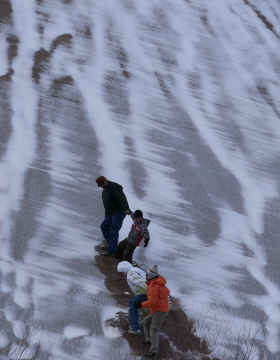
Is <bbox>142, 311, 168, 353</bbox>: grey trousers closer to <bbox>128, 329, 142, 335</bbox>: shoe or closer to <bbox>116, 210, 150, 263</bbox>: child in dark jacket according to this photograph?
<bbox>128, 329, 142, 335</bbox>: shoe

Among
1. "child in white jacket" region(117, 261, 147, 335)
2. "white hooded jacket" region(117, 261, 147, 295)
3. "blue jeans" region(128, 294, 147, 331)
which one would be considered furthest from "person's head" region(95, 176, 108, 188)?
"blue jeans" region(128, 294, 147, 331)

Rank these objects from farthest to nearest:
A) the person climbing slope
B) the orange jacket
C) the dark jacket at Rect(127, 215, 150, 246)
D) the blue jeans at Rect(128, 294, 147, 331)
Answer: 1. the person climbing slope
2. the dark jacket at Rect(127, 215, 150, 246)
3. the blue jeans at Rect(128, 294, 147, 331)
4. the orange jacket

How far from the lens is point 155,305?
6223 mm

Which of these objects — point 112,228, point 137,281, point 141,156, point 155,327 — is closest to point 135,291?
point 137,281

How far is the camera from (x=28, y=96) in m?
13.5

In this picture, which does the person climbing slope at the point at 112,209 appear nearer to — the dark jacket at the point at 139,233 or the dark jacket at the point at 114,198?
the dark jacket at the point at 114,198

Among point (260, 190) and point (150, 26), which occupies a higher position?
point (150, 26)

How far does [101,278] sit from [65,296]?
2.35 feet

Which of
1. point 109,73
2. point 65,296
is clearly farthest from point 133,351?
point 109,73

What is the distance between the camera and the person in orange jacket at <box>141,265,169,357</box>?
6.23m

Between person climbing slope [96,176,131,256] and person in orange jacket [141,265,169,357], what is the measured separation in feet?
6.20

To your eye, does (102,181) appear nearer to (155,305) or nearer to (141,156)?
(155,305)

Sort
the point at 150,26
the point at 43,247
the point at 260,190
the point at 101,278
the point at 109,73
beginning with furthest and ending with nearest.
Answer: the point at 150,26 → the point at 109,73 → the point at 260,190 → the point at 43,247 → the point at 101,278

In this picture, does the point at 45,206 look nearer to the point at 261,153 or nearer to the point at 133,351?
the point at 133,351
